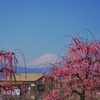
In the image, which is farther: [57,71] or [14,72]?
[57,71]

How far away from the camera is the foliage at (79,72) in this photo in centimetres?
998

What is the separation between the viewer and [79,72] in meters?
10.2

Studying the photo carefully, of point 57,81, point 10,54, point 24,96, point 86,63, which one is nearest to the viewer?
point 10,54

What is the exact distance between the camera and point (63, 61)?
34.7 feet

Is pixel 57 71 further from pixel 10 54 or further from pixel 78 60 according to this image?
pixel 10 54

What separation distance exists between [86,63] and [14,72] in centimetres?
218

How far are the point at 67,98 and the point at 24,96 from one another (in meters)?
9.68

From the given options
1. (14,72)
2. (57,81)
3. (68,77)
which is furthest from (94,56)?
(14,72)

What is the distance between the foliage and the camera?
9977 mm

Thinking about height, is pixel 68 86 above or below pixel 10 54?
below

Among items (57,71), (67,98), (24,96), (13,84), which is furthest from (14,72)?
(24,96)

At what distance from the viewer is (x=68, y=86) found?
10391 millimetres

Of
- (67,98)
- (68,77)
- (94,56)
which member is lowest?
(67,98)

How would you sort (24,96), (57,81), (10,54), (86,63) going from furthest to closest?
(24,96) → (57,81) → (86,63) → (10,54)
